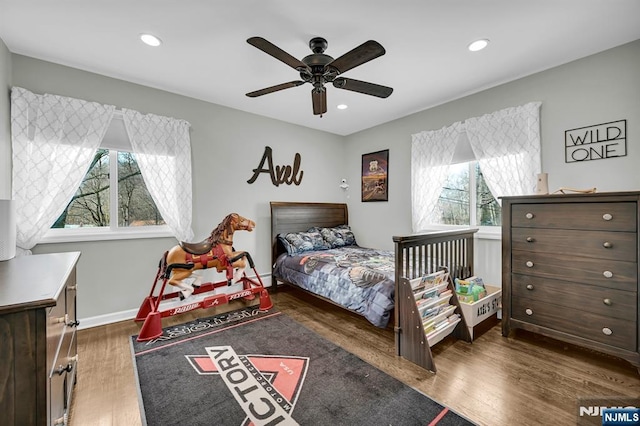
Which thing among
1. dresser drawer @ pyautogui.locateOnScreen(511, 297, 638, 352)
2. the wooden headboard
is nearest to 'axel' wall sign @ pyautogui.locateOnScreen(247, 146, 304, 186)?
the wooden headboard

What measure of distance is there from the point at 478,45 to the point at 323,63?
1.37 metres

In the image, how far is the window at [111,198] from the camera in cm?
284

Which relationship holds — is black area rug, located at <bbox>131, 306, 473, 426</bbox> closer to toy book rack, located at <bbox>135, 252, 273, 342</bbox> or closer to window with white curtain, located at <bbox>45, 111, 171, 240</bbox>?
toy book rack, located at <bbox>135, 252, 273, 342</bbox>

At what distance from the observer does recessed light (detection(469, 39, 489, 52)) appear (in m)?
2.29

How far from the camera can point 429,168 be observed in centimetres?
365

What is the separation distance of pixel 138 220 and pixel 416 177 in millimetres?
3485

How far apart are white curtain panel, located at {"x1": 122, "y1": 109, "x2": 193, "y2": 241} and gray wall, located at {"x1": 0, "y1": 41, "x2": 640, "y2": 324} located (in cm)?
16

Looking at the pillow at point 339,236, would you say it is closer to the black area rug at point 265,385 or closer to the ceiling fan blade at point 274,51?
the black area rug at point 265,385

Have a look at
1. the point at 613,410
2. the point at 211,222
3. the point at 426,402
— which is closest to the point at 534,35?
the point at 613,410

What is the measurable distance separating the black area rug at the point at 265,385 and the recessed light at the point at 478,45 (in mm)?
2724

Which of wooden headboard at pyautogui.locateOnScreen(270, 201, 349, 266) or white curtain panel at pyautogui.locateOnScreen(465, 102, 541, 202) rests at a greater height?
white curtain panel at pyautogui.locateOnScreen(465, 102, 541, 202)

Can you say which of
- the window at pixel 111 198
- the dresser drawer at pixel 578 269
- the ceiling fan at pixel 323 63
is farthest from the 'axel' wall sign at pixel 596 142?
the window at pixel 111 198

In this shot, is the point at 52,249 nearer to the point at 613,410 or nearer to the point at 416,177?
the point at 416,177

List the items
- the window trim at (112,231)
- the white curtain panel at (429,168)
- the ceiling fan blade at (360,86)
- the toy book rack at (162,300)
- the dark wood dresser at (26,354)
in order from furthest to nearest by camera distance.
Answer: the white curtain panel at (429,168)
the window trim at (112,231)
the toy book rack at (162,300)
the ceiling fan blade at (360,86)
the dark wood dresser at (26,354)
